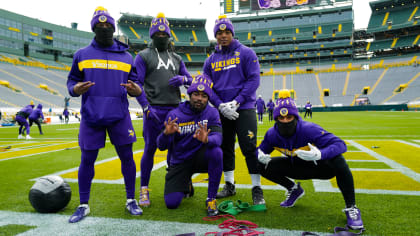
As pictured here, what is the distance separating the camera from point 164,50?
356 cm

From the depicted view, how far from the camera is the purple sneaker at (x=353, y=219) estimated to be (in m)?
2.38

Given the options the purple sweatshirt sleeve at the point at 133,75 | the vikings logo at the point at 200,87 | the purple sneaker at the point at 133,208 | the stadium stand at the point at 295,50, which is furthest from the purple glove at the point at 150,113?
the stadium stand at the point at 295,50

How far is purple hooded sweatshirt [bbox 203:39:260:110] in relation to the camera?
3.39 metres

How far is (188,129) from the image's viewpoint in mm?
3178

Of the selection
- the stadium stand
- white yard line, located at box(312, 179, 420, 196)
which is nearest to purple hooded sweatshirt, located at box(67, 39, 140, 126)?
white yard line, located at box(312, 179, 420, 196)

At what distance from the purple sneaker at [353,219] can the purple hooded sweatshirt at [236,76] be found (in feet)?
5.16

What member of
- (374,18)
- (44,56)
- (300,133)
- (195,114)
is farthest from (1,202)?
(374,18)

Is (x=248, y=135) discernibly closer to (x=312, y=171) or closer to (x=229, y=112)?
(x=229, y=112)

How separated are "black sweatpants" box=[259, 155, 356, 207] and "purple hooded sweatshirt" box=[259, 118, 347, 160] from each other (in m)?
0.11

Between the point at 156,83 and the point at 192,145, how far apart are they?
92cm

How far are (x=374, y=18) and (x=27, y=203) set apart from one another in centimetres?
6573

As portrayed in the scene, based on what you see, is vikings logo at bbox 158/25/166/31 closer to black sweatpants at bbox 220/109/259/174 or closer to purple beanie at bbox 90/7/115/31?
purple beanie at bbox 90/7/115/31

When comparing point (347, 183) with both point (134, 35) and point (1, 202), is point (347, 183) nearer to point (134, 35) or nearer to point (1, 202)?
point (1, 202)

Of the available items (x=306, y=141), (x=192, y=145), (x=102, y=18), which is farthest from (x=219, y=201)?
(x=102, y=18)
